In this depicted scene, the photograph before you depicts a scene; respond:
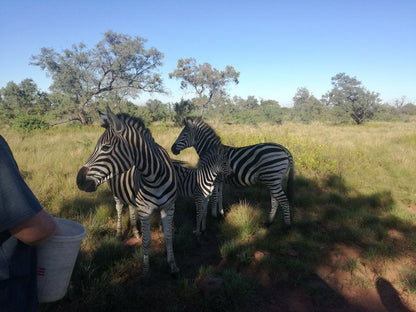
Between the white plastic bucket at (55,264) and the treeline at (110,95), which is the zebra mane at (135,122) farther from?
the treeline at (110,95)

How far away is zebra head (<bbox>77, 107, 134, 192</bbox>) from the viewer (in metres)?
2.37

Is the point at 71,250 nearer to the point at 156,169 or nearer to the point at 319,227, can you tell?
the point at 156,169

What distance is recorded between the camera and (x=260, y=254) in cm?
379

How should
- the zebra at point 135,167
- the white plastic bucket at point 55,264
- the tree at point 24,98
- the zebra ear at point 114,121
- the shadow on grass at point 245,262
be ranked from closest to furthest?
the white plastic bucket at point 55,264
the zebra ear at point 114,121
the zebra at point 135,167
the shadow on grass at point 245,262
the tree at point 24,98

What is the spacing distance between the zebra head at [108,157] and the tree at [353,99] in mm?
32466

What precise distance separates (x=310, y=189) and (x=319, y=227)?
2.02 m

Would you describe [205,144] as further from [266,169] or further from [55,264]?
[55,264]

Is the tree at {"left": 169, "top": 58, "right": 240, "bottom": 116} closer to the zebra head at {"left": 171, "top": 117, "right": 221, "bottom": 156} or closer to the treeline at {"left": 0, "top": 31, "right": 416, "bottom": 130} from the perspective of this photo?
the treeline at {"left": 0, "top": 31, "right": 416, "bottom": 130}

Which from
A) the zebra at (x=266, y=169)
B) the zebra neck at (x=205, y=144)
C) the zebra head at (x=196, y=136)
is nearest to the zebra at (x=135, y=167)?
the zebra at (x=266, y=169)

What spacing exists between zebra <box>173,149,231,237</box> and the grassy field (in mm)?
528

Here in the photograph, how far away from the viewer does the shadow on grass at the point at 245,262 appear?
281cm

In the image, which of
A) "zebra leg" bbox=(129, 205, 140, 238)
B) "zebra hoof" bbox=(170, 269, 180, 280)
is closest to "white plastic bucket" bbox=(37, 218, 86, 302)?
"zebra hoof" bbox=(170, 269, 180, 280)


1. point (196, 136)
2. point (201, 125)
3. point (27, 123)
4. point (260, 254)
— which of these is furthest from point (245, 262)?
point (27, 123)

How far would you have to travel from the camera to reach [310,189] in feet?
21.3
